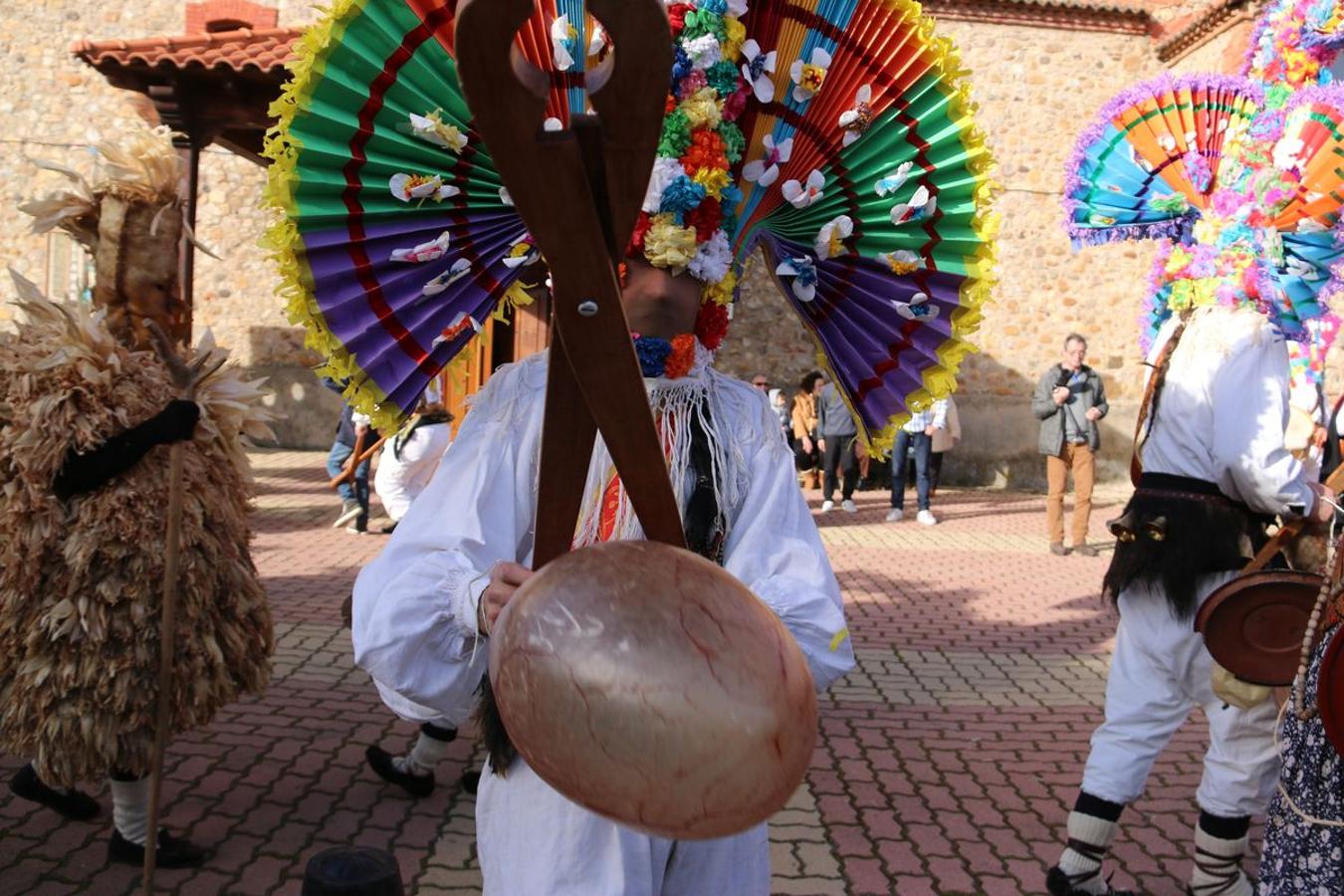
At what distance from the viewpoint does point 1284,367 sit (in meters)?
3.30

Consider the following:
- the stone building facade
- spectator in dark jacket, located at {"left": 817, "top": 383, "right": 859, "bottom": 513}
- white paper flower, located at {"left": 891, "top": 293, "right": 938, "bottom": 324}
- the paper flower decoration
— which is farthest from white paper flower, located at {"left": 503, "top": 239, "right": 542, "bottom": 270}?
the stone building facade

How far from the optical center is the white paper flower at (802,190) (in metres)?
1.92

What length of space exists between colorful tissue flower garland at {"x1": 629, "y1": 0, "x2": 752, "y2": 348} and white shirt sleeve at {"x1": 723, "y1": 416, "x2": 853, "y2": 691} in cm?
38

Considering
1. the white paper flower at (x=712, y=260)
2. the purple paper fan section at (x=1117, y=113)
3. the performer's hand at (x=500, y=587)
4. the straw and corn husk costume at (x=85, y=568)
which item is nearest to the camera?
the performer's hand at (x=500, y=587)

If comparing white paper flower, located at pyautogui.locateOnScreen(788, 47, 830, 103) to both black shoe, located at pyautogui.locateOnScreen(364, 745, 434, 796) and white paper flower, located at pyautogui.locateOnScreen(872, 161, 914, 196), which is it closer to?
white paper flower, located at pyautogui.locateOnScreen(872, 161, 914, 196)

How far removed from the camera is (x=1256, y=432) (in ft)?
10.5

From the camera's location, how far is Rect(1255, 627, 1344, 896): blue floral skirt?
2400 millimetres

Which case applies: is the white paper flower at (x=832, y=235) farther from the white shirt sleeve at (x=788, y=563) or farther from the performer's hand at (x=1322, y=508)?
the performer's hand at (x=1322, y=508)

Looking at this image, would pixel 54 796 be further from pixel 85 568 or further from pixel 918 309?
pixel 918 309

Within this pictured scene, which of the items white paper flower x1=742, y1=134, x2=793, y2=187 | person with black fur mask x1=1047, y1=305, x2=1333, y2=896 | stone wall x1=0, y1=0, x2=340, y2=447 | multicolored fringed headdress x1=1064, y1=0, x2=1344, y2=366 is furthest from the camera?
stone wall x1=0, y1=0, x2=340, y2=447

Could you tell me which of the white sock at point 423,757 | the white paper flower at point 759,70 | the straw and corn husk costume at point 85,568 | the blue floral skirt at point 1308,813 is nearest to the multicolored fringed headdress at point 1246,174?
the blue floral skirt at point 1308,813

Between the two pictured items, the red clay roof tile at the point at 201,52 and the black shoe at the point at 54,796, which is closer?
the black shoe at the point at 54,796

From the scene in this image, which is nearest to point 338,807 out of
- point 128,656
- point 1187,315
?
point 128,656

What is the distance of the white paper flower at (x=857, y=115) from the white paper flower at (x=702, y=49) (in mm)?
303
